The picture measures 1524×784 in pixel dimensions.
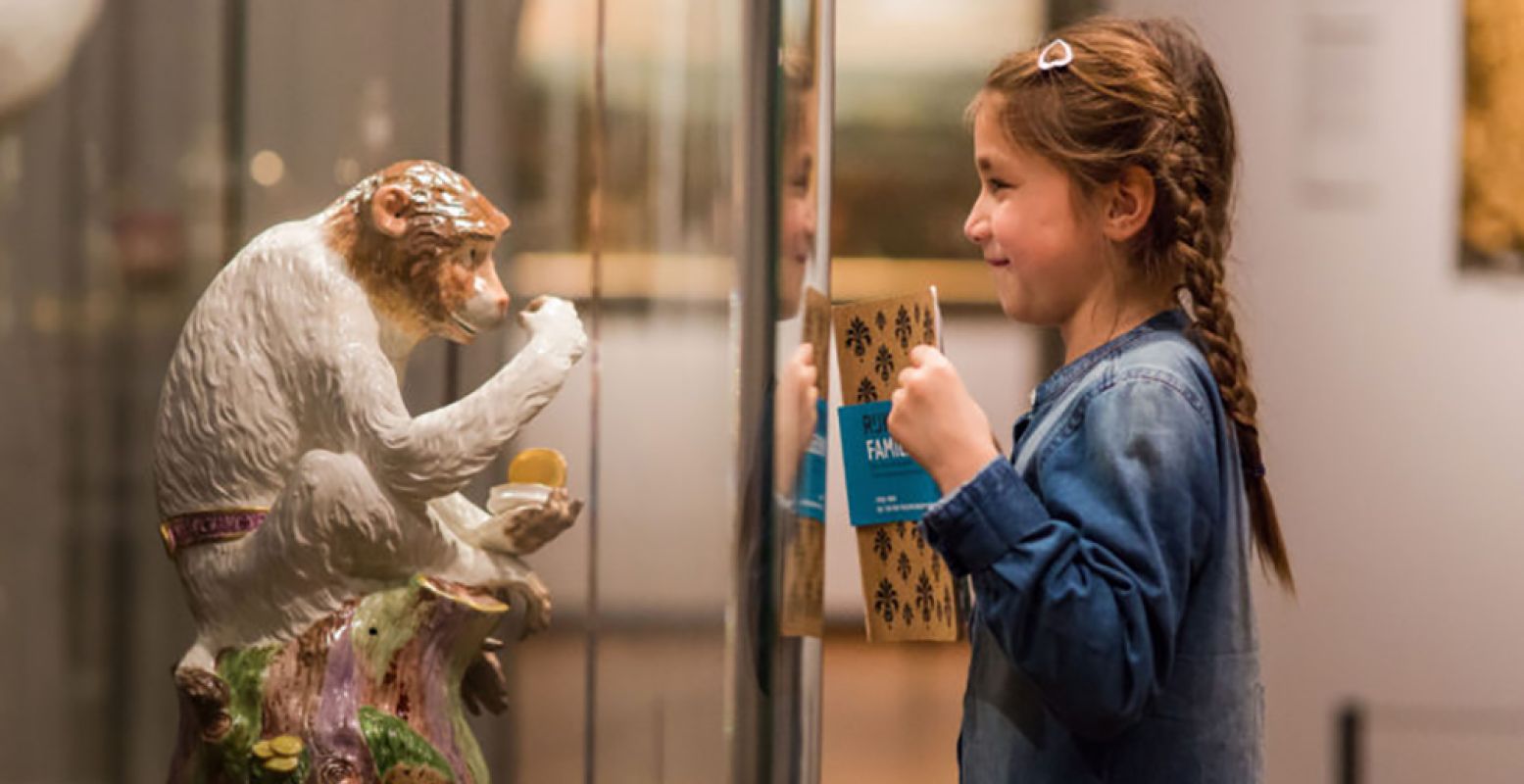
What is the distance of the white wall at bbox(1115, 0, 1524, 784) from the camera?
1.48 m

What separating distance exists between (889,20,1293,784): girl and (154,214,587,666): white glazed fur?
225 millimetres

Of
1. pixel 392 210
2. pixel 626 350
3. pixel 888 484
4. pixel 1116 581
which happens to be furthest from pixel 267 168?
pixel 1116 581

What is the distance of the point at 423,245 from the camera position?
92 centimetres

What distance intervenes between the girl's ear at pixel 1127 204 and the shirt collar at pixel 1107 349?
0.04 metres

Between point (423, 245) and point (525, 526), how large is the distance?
0.15 m

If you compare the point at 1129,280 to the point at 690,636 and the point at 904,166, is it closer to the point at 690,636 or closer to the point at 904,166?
the point at 690,636

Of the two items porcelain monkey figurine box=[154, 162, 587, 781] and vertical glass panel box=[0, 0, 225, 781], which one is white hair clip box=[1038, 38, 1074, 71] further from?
vertical glass panel box=[0, 0, 225, 781]

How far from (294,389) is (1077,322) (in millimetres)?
393

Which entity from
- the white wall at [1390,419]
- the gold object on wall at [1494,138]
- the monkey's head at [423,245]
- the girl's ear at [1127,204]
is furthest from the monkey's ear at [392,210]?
the gold object on wall at [1494,138]

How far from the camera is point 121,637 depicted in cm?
96

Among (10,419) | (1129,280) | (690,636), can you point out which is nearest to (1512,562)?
(1129,280)

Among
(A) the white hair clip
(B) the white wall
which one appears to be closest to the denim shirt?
(A) the white hair clip

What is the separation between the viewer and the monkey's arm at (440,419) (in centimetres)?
89

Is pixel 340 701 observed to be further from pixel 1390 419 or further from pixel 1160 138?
pixel 1390 419
